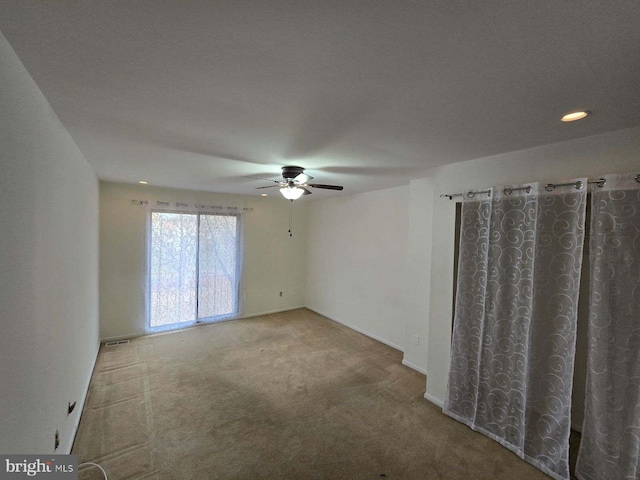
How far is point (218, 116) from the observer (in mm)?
1620

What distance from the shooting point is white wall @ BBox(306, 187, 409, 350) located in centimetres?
401

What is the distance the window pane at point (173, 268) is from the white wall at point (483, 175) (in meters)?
3.75

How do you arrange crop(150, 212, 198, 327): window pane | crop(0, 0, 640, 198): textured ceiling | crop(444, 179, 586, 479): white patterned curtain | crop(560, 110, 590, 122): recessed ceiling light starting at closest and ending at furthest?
crop(0, 0, 640, 198): textured ceiling < crop(560, 110, 590, 122): recessed ceiling light < crop(444, 179, 586, 479): white patterned curtain < crop(150, 212, 198, 327): window pane

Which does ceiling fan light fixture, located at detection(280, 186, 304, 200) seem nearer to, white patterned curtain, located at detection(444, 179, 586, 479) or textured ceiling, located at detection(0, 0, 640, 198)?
textured ceiling, located at detection(0, 0, 640, 198)

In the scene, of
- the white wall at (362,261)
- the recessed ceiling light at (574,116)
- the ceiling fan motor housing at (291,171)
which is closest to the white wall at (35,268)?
the ceiling fan motor housing at (291,171)

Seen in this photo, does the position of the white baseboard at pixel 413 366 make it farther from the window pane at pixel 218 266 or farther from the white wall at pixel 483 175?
the window pane at pixel 218 266

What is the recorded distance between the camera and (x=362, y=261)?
4.65 m

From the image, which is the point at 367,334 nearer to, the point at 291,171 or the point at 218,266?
the point at 218,266

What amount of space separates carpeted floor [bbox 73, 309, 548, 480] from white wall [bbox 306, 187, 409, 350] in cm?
71

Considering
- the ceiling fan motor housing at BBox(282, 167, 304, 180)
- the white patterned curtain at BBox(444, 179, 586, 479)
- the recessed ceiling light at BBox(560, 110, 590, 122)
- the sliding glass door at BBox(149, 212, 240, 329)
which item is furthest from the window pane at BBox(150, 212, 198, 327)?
the recessed ceiling light at BBox(560, 110, 590, 122)

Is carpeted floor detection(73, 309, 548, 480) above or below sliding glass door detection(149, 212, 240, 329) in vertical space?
below

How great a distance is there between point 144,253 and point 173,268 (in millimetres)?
498

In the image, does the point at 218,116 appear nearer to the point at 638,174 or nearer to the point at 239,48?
the point at 239,48

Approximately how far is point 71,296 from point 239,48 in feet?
7.84
